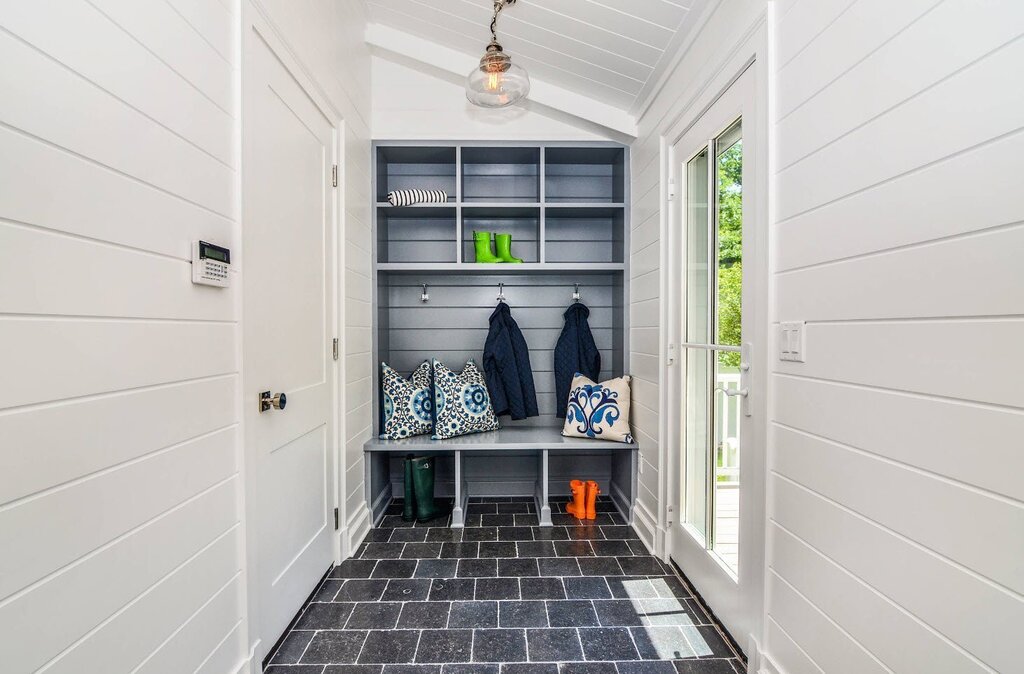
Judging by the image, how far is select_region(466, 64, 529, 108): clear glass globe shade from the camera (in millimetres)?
2154

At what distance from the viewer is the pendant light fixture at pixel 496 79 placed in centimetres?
208

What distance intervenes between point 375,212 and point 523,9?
1370mm

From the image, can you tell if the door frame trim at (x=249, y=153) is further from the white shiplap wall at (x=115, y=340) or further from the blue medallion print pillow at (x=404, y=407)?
the blue medallion print pillow at (x=404, y=407)

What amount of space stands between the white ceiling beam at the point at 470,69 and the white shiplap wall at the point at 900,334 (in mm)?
1474

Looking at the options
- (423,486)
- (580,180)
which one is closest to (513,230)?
(580,180)

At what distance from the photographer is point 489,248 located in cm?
317

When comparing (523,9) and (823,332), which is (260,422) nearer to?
(823,332)

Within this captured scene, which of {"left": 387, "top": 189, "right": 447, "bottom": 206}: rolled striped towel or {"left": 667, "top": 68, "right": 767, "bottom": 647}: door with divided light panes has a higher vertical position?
{"left": 387, "top": 189, "right": 447, "bottom": 206}: rolled striped towel

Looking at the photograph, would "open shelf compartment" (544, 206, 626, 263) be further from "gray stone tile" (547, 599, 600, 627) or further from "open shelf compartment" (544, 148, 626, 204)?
"gray stone tile" (547, 599, 600, 627)

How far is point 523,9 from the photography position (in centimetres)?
229

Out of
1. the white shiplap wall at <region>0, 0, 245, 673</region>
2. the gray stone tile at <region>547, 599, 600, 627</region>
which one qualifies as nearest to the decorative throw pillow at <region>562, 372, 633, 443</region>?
the gray stone tile at <region>547, 599, 600, 627</region>

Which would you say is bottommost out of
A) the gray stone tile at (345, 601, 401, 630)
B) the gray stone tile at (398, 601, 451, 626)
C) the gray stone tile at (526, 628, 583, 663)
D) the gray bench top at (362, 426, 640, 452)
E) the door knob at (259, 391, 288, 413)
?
the gray stone tile at (345, 601, 401, 630)

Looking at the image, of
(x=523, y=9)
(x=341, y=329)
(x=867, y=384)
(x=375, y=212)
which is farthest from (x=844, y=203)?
(x=375, y=212)

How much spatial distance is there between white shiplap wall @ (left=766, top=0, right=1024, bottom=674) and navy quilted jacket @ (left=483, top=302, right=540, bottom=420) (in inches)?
75.1
